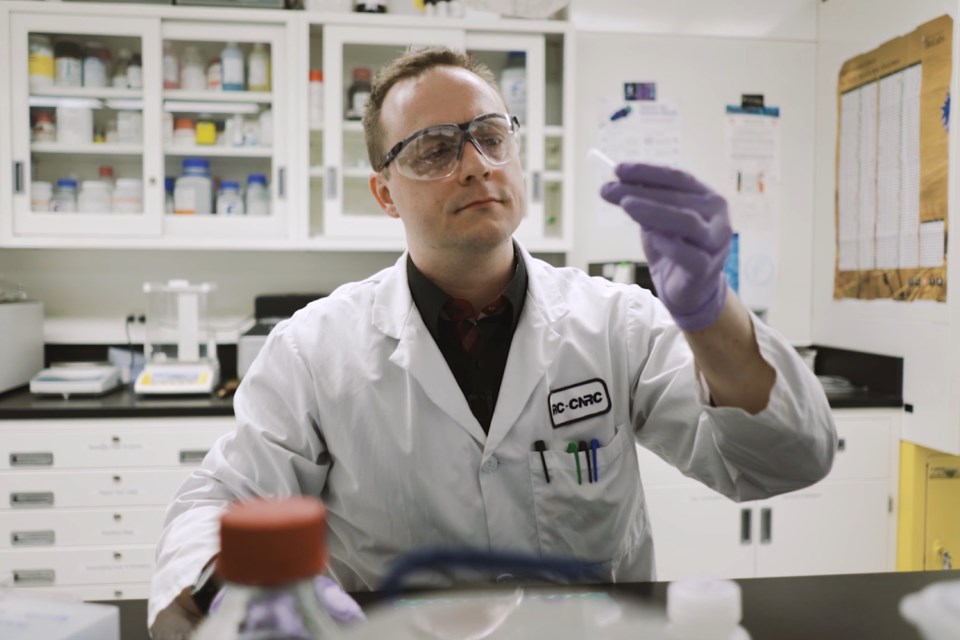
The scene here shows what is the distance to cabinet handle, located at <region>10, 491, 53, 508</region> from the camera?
7.22ft

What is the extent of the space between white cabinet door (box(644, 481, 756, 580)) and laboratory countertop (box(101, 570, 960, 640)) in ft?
5.09

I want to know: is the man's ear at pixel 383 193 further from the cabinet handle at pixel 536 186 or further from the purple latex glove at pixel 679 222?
the cabinet handle at pixel 536 186

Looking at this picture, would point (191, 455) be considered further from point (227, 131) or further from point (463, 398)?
point (463, 398)

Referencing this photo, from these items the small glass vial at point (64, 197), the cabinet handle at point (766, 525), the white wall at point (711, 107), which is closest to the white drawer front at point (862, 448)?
the cabinet handle at point (766, 525)

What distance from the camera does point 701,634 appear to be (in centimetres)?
49

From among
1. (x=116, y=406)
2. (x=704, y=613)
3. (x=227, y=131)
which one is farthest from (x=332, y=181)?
(x=704, y=613)

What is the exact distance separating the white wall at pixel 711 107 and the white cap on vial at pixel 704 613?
2471 millimetres

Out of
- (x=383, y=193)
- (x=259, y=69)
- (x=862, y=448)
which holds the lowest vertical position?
(x=862, y=448)

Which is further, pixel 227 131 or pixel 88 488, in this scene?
pixel 227 131

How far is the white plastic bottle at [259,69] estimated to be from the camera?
102 inches

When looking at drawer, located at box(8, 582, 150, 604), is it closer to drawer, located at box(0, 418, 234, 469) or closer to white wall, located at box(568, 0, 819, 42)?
drawer, located at box(0, 418, 234, 469)

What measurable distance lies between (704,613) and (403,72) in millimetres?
1101

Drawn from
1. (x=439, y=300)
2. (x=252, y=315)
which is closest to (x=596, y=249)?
(x=252, y=315)

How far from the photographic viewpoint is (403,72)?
1.33 meters
